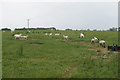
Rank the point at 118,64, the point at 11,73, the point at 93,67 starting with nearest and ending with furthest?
the point at 11,73 < the point at 93,67 < the point at 118,64

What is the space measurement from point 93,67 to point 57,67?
6.78ft

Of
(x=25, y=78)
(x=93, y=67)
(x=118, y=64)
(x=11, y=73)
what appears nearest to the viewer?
(x=25, y=78)

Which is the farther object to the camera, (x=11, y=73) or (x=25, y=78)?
(x=11, y=73)

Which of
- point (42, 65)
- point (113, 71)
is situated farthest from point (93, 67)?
point (42, 65)

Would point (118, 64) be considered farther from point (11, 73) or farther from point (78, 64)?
point (11, 73)

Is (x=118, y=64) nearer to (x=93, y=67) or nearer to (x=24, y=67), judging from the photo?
(x=93, y=67)

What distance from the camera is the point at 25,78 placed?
9703 mm

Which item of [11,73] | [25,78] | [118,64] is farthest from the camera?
[118,64]

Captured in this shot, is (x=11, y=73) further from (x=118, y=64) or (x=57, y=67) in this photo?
(x=118, y=64)

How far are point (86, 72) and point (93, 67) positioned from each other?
1.36m

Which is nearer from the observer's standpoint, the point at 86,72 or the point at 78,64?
the point at 86,72

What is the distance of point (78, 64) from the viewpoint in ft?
43.5

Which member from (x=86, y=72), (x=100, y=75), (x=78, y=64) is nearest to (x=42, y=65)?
(x=78, y=64)

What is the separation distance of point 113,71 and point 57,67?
3.13m
